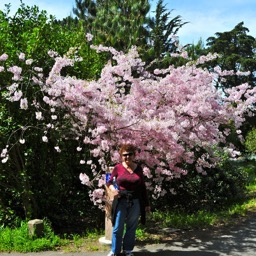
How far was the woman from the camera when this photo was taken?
5.21 meters

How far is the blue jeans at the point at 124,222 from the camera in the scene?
5262mm

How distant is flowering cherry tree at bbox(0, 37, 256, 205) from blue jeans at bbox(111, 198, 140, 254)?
1042 mm

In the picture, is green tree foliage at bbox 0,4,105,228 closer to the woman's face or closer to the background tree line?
the background tree line

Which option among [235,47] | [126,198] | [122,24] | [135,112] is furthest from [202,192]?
[235,47]

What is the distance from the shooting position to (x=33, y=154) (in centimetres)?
753

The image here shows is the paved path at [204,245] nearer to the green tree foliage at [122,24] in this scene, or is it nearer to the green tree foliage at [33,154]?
the green tree foliage at [33,154]

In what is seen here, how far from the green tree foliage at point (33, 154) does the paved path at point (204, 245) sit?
1.73m

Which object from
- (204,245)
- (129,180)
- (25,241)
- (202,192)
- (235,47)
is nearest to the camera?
(129,180)

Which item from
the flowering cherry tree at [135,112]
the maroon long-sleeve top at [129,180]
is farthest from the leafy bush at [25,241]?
the maroon long-sleeve top at [129,180]

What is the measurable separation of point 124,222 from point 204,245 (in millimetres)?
1709

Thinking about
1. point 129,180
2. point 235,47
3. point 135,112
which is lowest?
point 129,180

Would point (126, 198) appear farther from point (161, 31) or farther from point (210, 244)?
point (161, 31)

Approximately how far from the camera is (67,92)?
20.3ft

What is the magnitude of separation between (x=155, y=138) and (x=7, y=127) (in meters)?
2.98
